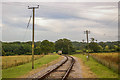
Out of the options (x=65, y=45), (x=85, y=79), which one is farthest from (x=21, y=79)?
(x=65, y=45)

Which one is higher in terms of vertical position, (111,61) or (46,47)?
(111,61)

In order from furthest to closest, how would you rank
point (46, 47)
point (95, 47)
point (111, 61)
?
point (95, 47) < point (46, 47) < point (111, 61)

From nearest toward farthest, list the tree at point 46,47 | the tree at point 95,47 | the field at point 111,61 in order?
1. the field at point 111,61
2. the tree at point 46,47
3. the tree at point 95,47


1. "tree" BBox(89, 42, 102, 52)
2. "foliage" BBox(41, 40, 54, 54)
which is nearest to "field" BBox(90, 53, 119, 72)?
"foliage" BBox(41, 40, 54, 54)

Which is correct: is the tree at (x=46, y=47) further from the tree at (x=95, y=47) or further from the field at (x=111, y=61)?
the field at (x=111, y=61)

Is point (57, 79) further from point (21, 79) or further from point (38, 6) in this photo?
point (38, 6)

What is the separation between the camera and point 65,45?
108000 millimetres

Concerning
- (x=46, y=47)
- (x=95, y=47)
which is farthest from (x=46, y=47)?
(x=95, y=47)

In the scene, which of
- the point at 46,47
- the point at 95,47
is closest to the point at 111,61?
the point at 46,47

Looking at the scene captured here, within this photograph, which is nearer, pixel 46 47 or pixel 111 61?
pixel 111 61

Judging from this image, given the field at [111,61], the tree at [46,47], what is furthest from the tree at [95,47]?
the field at [111,61]

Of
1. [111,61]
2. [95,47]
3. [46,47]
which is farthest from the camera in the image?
[95,47]

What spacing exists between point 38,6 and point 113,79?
1401cm

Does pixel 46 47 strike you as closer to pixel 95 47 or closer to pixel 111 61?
pixel 95 47
